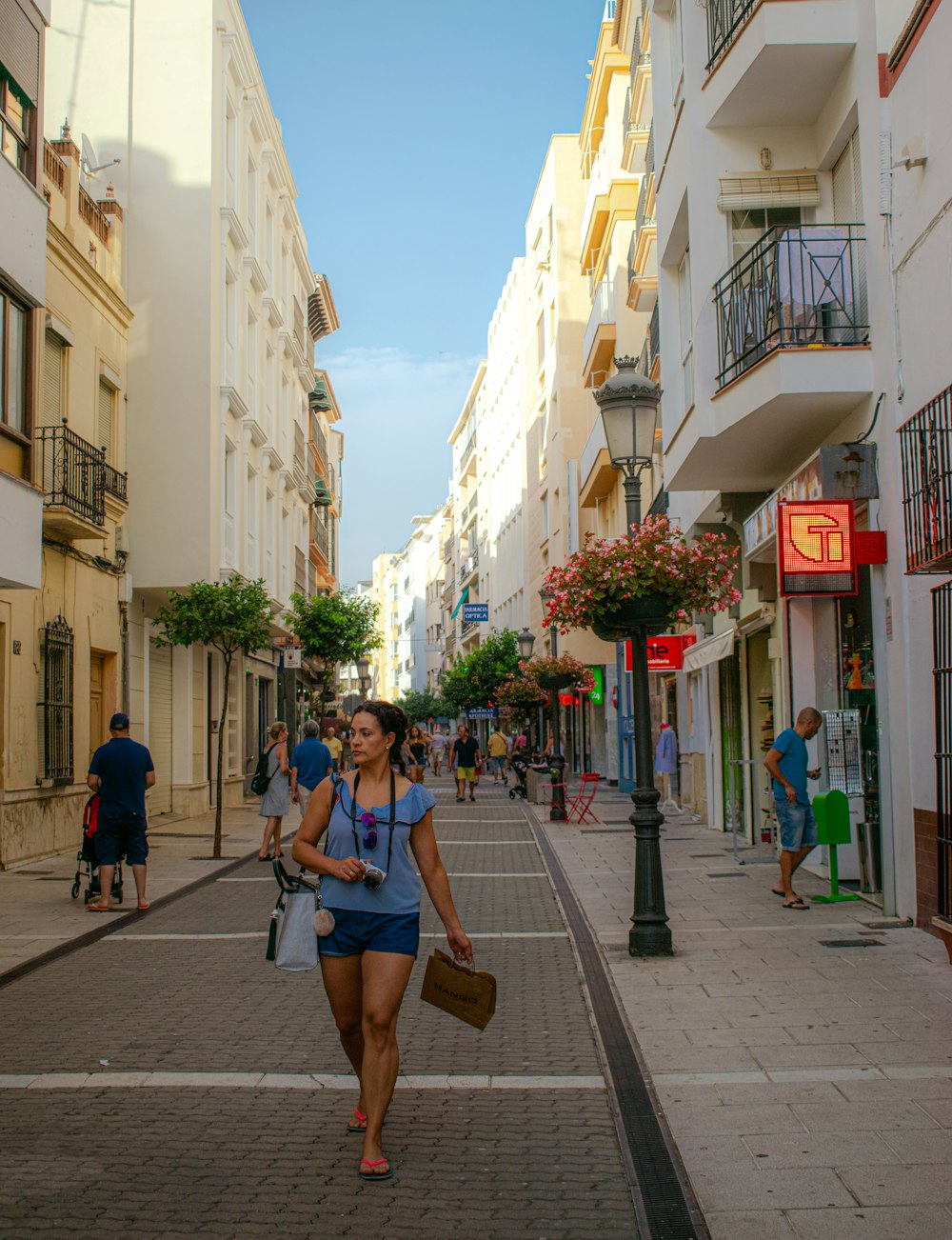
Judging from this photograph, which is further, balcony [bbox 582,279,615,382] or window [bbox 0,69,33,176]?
balcony [bbox 582,279,615,382]

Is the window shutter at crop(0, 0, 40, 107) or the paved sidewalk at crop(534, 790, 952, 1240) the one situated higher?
the window shutter at crop(0, 0, 40, 107)

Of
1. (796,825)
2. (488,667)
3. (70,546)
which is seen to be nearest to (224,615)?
(70,546)

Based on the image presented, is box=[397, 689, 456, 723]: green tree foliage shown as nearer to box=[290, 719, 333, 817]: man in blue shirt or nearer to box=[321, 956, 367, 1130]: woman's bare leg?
box=[290, 719, 333, 817]: man in blue shirt

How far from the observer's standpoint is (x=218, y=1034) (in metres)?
7.22

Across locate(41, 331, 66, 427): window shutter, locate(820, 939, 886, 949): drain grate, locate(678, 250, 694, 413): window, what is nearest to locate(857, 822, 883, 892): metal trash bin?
locate(820, 939, 886, 949): drain grate

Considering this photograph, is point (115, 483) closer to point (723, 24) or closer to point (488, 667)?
point (723, 24)

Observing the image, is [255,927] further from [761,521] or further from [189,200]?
[189,200]

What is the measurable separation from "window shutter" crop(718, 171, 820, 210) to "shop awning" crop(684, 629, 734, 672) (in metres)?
5.98

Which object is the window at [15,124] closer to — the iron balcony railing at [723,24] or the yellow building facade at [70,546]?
the yellow building facade at [70,546]

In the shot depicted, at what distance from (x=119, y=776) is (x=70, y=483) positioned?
7.43 meters

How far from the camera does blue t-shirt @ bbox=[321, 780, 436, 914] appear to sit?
496cm

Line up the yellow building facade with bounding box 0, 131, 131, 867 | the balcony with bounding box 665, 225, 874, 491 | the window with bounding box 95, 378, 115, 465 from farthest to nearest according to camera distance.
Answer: the window with bounding box 95, 378, 115, 465
the yellow building facade with bounding box 0, 131, 131, 867
the balcony with bounding box 665, 225, 874, 491

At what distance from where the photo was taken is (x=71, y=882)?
14.4 meters

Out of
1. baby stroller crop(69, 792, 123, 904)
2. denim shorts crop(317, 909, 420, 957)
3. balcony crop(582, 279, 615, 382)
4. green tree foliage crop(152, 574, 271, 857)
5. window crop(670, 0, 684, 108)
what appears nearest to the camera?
denim shorts crop(317, 909, 420, 957)
